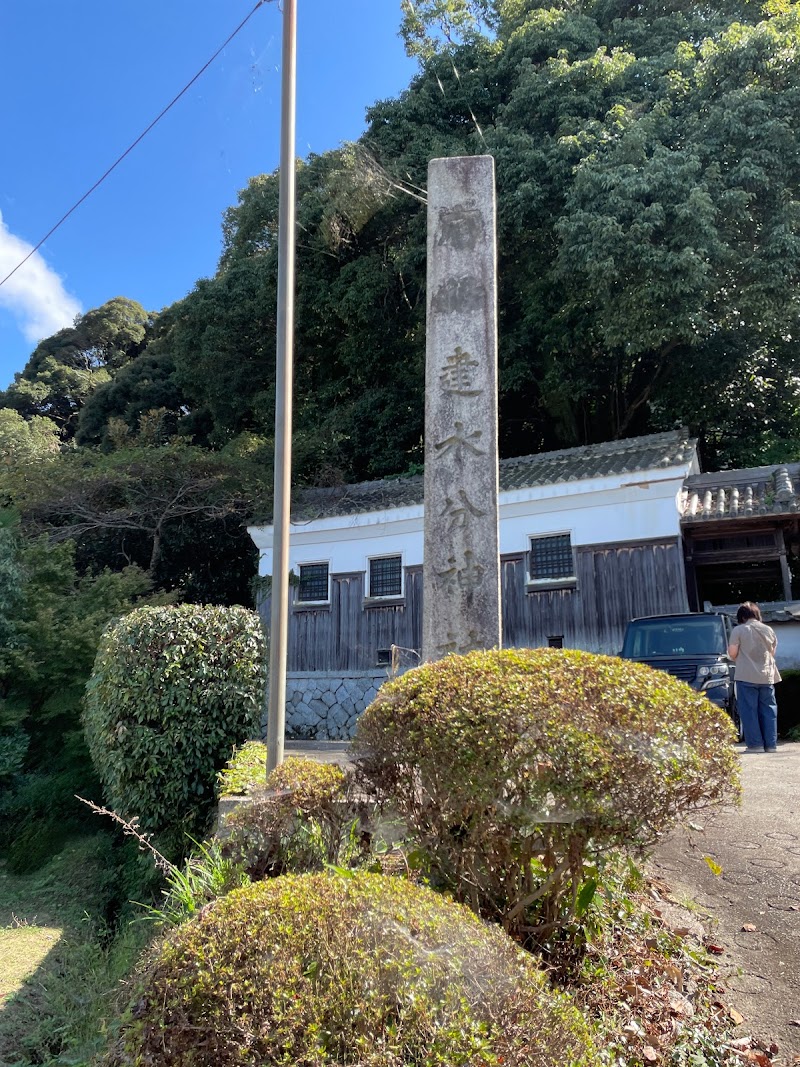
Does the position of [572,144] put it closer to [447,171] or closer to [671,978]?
[447,171]

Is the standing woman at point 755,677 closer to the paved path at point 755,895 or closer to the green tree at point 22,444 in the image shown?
the paved path at point 755,895

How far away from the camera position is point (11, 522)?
13383 mm

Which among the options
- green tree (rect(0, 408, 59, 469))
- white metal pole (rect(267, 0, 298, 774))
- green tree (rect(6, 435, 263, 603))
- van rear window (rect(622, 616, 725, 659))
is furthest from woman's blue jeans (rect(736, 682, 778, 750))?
green tree (rect(0, 408, 59, 469))

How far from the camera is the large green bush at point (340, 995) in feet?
6.61

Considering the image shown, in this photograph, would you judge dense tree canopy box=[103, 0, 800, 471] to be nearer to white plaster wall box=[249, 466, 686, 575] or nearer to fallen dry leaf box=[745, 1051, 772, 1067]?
white plaster wall box=[249, 466, 686, 575]

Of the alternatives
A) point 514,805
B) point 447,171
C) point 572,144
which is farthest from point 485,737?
point 572,144

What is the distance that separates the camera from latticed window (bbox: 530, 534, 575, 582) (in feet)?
48.9

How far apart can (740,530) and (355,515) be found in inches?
315

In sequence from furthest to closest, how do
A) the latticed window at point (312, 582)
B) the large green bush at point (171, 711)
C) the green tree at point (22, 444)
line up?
the green tree at point (22, 444)
the latticed window at point (312, 582)
the large green bush at point (171, 711)

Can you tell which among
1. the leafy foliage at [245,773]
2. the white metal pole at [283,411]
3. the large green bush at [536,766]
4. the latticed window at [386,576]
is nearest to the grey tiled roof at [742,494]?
the latticed window at [386,576]

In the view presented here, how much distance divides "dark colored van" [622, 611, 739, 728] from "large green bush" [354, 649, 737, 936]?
298 inches

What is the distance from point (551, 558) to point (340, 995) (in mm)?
13377

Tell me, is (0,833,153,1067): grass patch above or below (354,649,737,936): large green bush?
below

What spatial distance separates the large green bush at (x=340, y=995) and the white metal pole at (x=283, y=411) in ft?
9.62
